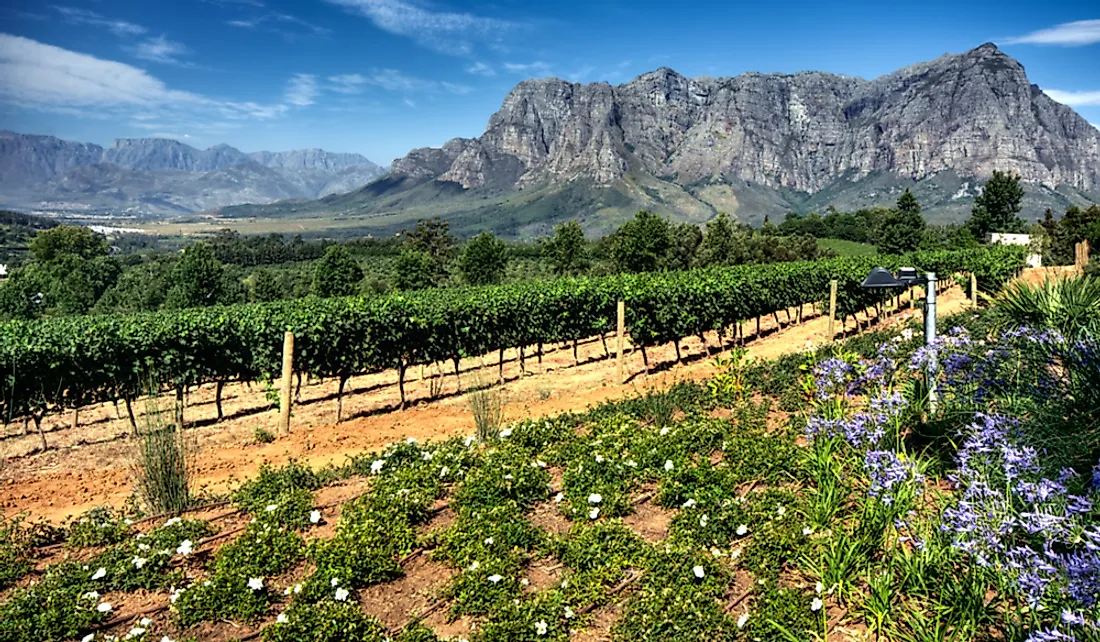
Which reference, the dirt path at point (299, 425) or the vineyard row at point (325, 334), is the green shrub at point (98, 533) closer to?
the dirt path at point (299, 425)

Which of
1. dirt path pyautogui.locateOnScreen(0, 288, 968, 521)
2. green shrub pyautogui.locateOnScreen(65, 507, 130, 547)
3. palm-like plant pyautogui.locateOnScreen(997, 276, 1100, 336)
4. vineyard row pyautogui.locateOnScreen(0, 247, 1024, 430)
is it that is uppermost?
palm-like plant pyautogui.locateOnScreen(997, 276, 1100, 336)

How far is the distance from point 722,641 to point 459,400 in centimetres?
1170

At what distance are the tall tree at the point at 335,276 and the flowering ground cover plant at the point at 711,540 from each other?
193ft

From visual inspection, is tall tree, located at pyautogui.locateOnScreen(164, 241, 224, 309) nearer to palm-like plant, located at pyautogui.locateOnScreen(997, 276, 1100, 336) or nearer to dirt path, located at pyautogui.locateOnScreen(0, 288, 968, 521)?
dirt path, located at pyautogui.locateOnScreen(0, 288, 968, 521)

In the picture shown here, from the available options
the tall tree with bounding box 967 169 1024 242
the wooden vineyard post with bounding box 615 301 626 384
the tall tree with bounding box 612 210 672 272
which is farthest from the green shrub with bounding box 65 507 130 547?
the tall tree with bounding box 967 169 1024 242

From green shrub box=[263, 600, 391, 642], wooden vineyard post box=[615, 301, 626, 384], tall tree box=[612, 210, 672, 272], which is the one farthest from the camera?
tall tree box=[612, 210, 672, 272]

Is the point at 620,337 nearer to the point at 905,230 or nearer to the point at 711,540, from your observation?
the point at 711,540

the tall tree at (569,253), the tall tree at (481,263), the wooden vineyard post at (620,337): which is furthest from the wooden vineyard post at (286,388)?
the tall tree at (481,263)

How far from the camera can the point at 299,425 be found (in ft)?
45.4

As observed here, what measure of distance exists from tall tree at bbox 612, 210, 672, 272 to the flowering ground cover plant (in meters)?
61.7

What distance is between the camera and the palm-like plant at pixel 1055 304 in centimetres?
534

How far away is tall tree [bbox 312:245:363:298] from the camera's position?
211ft

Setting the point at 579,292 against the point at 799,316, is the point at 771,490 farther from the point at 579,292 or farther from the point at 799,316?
the point at 799,316

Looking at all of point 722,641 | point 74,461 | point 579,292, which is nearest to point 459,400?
point 579,292
